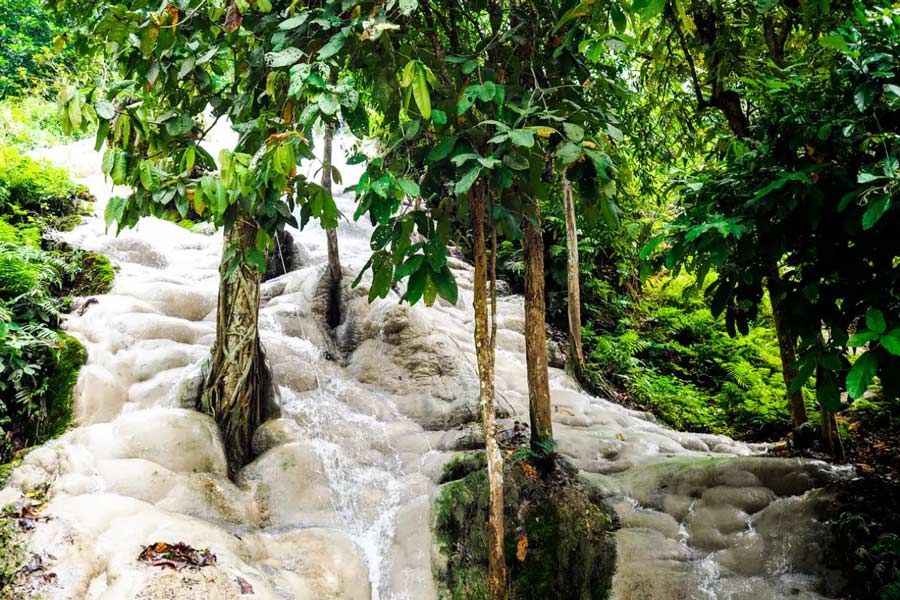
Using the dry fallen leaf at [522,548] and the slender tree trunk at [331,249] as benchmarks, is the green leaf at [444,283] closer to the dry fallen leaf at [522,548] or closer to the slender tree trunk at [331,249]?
the dry fallen leaf at [522,548]

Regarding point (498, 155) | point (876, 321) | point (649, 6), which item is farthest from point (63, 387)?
point (876, 321)

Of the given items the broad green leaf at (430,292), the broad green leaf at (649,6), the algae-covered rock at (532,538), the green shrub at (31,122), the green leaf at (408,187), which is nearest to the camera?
the broad green leaf at (649,6)

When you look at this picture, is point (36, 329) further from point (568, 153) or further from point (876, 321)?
point (876, 321)

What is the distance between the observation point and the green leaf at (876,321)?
7.09 ft

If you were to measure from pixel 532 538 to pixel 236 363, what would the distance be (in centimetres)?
257

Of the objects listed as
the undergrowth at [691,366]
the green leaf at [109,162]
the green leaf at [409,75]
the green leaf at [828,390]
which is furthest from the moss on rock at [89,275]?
the green leaf at [828,390]

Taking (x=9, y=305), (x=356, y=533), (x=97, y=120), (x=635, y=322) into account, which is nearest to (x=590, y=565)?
(x=356, y=533)

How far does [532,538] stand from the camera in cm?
395

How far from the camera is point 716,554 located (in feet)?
12.2

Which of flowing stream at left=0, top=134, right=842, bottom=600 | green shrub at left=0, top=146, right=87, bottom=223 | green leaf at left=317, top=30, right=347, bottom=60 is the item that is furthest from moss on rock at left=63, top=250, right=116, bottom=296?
green leaf at left=317, top=30, right=347, bottom=60

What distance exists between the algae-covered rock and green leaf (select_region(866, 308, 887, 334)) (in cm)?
238

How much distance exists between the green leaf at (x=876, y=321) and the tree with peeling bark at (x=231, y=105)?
218cm

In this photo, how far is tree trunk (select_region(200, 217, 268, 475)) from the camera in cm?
458

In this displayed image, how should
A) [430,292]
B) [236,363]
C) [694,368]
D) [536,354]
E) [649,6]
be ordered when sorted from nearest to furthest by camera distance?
[649,6]
[430,292]
[536,354]
[236,363]
[694,368]
